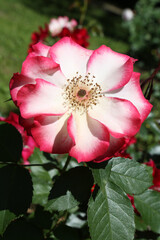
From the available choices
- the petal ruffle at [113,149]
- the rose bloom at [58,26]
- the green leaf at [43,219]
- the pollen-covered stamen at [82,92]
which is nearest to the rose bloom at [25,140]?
the green leaf at [43,219]

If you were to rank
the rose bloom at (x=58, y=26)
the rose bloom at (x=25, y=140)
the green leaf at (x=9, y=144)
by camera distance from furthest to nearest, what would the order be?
the rose bloom at (x=58, y=26) → the rose bloom at (x=25, y=140) → the green leaf at (x=9, y=144)

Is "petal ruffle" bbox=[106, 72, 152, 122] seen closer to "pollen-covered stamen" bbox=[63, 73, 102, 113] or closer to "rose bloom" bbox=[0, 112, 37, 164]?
"pollen-covered stamen" bbox=[63, 73, 102, 113]

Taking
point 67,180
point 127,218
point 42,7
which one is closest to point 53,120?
point 67,180

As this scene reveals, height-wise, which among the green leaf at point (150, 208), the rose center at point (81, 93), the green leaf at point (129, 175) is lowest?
the green leaf at point (150, 208)

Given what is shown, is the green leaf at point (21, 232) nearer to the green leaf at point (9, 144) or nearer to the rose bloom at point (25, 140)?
the green leaf at point (9, 144)

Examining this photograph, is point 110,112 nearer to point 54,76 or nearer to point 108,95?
point 108,95

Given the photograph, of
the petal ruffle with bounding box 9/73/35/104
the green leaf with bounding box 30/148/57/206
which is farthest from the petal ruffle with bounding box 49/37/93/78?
the green leaf with bounding box 30/148/57/206
